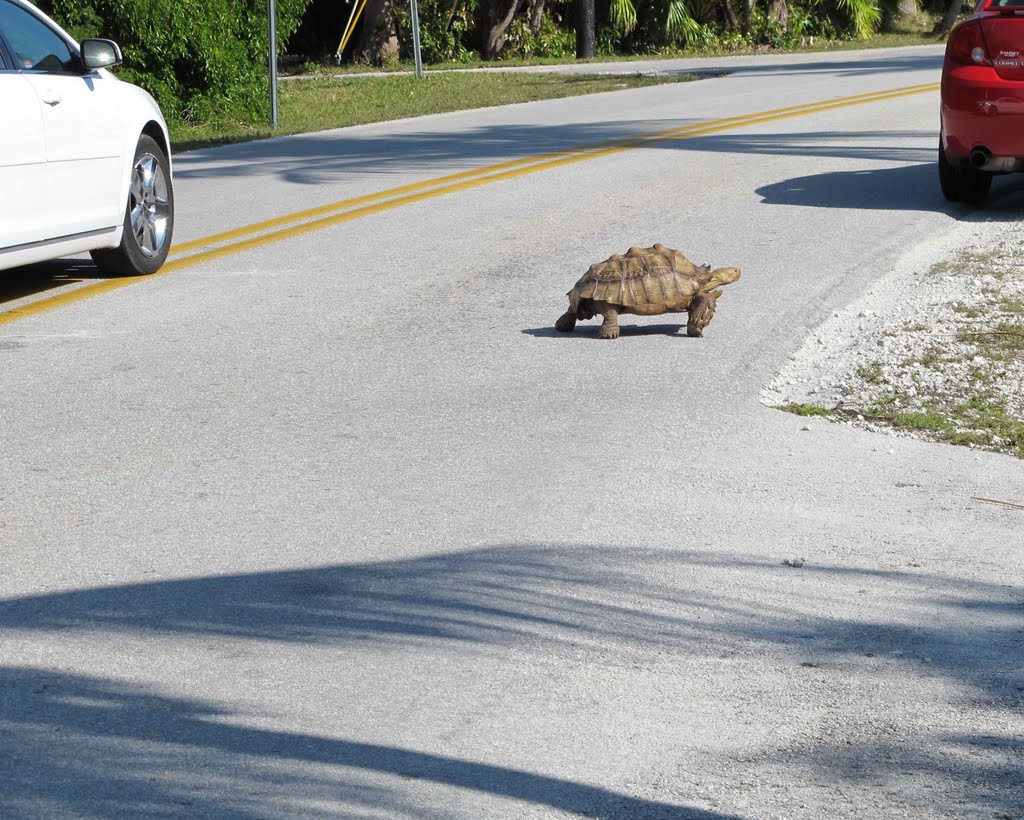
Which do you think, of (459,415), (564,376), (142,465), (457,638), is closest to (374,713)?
(457,638)

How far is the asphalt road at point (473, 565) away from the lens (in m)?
3.26

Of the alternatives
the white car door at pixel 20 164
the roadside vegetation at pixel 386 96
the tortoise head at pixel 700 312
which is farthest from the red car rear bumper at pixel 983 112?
the roadside vegetation at pixel 386 96

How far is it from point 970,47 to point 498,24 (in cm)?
2826

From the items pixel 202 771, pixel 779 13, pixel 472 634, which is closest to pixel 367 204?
pixel 472 634

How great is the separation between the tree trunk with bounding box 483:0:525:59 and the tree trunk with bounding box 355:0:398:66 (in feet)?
9.05

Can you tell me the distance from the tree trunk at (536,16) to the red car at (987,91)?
94.6 ft

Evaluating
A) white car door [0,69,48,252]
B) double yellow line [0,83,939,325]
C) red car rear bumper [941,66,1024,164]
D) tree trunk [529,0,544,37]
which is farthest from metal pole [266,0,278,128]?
tree trunk [529,0,544,37]

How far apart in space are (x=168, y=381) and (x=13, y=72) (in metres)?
2.23

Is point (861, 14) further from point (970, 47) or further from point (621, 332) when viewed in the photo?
point (621, 332)

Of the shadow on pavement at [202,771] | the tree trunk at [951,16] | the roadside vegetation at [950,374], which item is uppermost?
the tree trunk at [951,16]

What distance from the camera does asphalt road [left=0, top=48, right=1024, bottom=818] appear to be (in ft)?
10.7

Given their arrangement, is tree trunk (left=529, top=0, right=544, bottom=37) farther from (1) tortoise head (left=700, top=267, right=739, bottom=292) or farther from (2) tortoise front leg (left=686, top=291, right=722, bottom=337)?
(2) tortoise front leg (left=686, top=291, right=722, bottom=337)

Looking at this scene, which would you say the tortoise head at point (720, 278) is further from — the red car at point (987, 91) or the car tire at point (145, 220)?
the red car at point (987, 91)

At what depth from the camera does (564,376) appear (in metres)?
6.76
